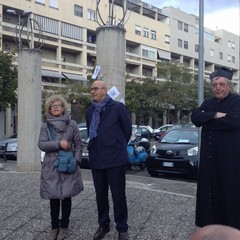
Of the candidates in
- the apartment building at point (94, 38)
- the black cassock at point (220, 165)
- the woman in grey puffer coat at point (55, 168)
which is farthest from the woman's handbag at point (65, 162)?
the apartment building at point (94, 38)

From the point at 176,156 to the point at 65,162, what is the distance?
6620 mm

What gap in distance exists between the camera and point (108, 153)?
4.64 m

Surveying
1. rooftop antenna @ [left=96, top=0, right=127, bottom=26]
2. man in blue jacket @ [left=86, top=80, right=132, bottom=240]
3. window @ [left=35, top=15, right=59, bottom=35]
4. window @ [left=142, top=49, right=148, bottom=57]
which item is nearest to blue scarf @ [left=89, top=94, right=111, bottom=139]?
man in blue jacket @ [left=86, top=80, right=132, bottom=240]

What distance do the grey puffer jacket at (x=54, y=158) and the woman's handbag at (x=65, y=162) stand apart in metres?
0.07

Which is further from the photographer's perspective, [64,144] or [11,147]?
[11,147]

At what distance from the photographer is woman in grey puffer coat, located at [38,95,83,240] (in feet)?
Answer: 15.3

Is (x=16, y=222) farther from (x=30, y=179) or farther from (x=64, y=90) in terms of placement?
(x=64, y=90)

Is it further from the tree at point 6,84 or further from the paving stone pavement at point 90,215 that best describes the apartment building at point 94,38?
the paving stone pavement at point 90,215

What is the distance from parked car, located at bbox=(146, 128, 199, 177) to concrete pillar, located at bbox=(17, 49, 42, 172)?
324 centimetres

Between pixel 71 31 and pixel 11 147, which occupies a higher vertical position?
pixel 71 31

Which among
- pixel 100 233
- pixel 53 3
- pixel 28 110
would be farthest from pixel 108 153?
pixel 53 3

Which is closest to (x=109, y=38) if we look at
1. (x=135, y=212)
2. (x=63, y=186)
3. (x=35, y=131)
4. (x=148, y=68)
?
(x=35, y=131)

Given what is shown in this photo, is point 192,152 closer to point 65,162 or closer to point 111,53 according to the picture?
point 111,53

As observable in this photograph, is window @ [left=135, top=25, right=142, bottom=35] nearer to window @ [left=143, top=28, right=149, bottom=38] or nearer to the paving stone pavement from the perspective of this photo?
window @ [left=143, top=28, right=149, bottom=38]
